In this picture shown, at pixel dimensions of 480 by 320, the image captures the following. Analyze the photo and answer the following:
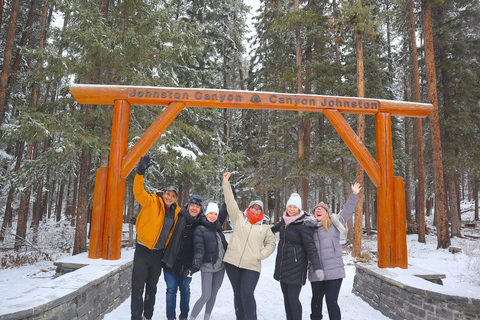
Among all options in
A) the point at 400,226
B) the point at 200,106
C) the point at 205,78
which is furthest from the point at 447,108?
the point at 200,106

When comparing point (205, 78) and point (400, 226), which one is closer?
point (400, 226)

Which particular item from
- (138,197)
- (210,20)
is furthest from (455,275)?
(210,20)

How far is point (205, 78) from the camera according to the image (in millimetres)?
12641

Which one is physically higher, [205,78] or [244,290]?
[205,78]

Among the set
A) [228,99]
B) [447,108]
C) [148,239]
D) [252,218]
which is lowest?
[148,239]

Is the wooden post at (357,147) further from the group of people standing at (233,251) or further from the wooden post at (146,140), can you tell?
the wooden post at (146,140)

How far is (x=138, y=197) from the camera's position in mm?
3684

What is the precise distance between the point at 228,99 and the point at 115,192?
259cm

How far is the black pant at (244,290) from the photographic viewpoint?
3.57 meters

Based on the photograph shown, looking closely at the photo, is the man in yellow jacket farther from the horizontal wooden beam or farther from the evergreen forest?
the evergreen forest

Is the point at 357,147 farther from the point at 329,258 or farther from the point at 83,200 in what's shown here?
the point at 83,200

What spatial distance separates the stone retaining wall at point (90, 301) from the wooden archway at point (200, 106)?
1.69 ft

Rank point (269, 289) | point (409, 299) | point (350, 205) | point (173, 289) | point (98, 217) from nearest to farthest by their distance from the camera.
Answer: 1. point (173, 289)
2. point (350, 205)
3. point (409, 299)
4. point (98, 217)
5. point (269, 289)

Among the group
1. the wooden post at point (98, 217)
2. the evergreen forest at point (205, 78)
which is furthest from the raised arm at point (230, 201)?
the evergreen forest at point (205, 78)
